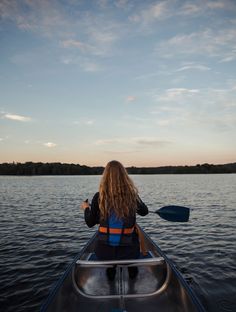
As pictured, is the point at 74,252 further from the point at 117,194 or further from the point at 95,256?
the point at 117,194

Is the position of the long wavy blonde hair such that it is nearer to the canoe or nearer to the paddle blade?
the canoe

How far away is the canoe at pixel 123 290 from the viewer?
173 inches

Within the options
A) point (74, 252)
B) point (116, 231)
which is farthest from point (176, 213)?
point (74, 252)

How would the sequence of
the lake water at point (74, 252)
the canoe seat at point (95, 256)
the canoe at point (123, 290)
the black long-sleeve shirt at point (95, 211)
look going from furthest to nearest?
the lake water at point (74, 252) → the canoe seat at point (95, 256) → the black long-sleeve shirt at point (95, 211) → the canoe at point (123, 290)

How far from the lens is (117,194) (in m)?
4.42

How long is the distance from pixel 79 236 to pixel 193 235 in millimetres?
5376

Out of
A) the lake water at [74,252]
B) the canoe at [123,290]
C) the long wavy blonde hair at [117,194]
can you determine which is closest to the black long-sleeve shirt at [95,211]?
the long wavy blonde hair at [117,194]

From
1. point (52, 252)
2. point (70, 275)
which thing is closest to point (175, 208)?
point (70, 275)

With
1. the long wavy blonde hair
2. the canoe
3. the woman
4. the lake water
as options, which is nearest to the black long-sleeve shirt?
the woman

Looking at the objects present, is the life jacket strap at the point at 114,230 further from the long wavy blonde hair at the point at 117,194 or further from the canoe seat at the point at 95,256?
the canoe seat at the point at 95,256

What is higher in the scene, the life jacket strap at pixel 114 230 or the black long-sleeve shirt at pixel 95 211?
the black long-sleeve shirt at pixel 95 211

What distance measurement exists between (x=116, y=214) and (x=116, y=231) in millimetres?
298

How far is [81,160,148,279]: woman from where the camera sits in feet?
14.5

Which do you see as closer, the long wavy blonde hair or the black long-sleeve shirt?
the long wavy blonde hair
